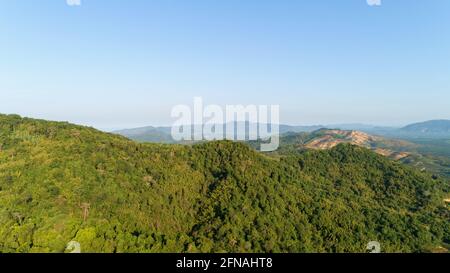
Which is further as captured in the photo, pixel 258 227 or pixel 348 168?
pixel 348 168

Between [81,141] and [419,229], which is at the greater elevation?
[81,141]


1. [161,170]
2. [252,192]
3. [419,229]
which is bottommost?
[419,229]
